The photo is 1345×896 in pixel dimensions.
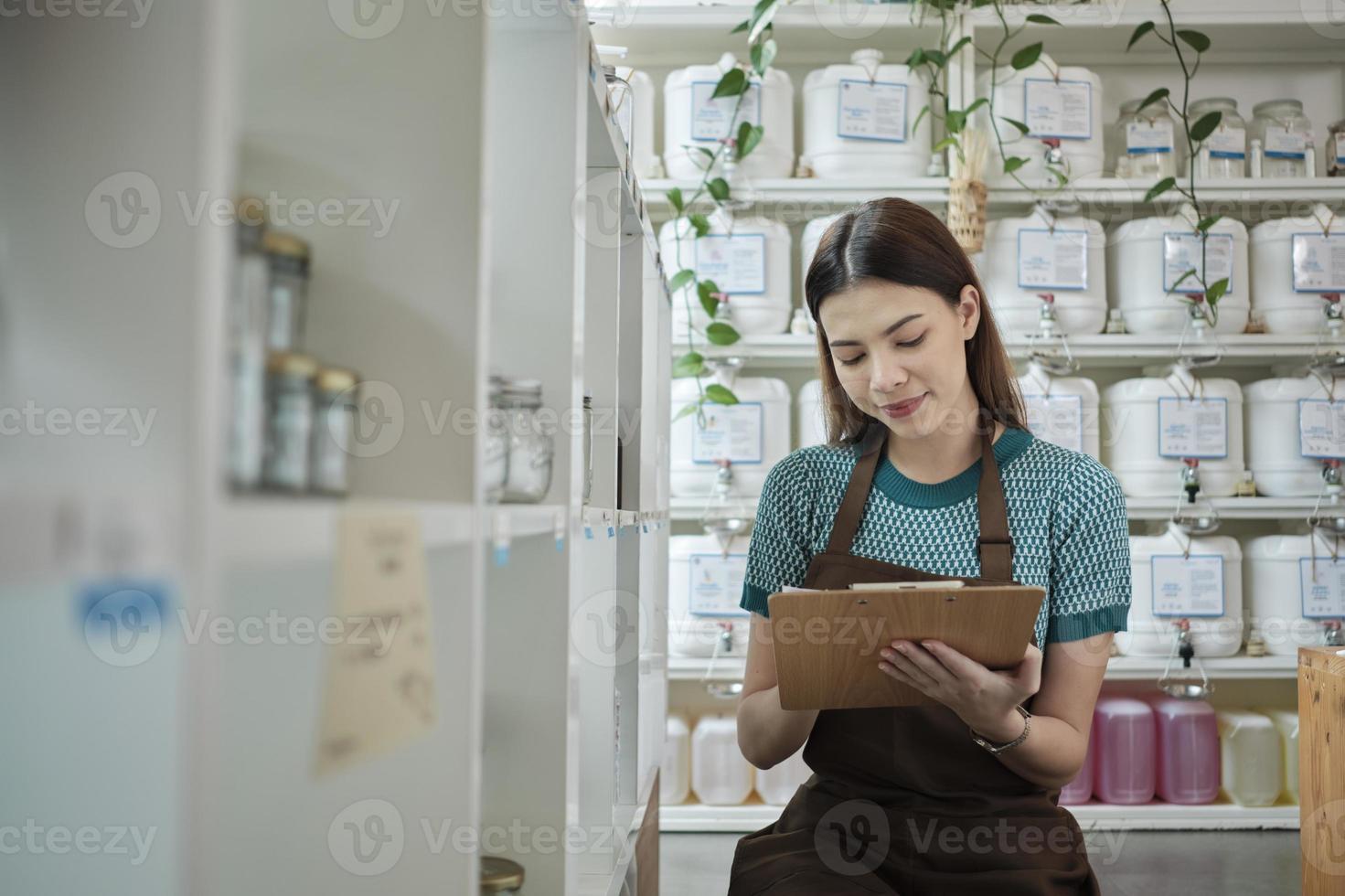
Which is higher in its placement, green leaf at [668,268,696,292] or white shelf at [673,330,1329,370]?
green leaf at [668,268,696,292]

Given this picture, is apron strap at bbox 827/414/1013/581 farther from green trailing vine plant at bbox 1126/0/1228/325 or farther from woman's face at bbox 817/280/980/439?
green trailing vine plant at bbox 1126/0/1228/325

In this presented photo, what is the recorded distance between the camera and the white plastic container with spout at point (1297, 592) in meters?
2.95

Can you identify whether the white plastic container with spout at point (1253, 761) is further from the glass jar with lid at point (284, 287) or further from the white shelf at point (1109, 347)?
the glass jar with lid at point (284, 287)

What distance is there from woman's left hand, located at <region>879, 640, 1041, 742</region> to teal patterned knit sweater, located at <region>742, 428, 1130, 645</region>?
0.19 metres

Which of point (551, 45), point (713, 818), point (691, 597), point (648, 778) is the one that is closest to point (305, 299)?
point (551, 45)

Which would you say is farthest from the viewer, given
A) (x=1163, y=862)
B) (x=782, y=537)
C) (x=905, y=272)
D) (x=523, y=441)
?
(x=1163, y=862)

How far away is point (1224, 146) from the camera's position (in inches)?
123

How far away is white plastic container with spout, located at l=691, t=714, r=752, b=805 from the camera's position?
9.62 ft

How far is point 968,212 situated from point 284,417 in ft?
8.66

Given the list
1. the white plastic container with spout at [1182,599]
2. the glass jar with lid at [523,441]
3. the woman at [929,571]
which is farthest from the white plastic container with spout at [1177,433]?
the glass jar with lid at [523,441]

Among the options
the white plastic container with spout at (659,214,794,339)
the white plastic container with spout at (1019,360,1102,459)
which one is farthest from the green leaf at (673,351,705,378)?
the white plastic container with spout at (1019,360,1102,459)

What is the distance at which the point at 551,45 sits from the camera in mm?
976

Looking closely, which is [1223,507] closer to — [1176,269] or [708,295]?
[1176,269]

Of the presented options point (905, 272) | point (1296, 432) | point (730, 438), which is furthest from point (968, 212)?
point (905, 272)
